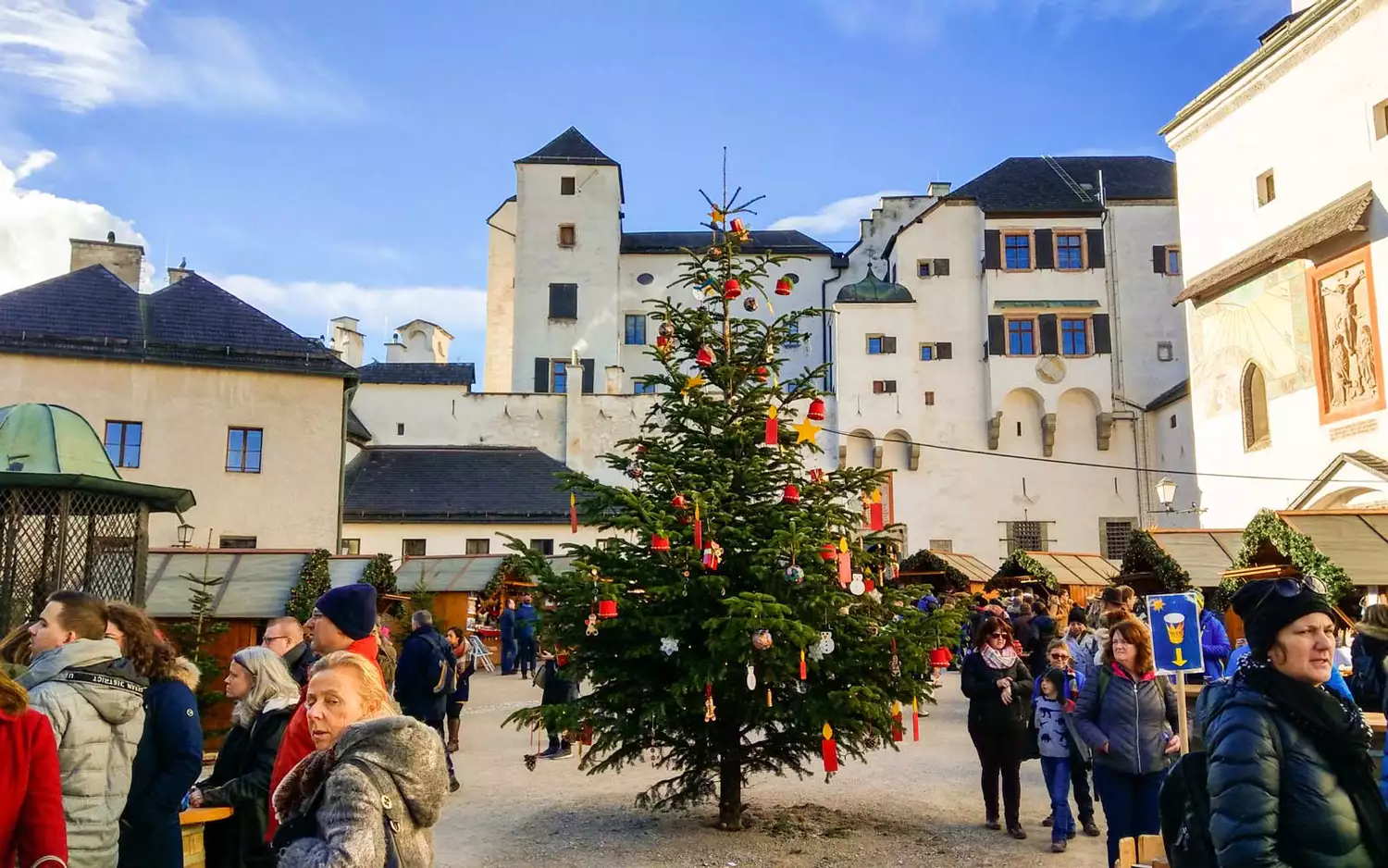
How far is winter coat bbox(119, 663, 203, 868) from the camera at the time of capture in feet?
15.6

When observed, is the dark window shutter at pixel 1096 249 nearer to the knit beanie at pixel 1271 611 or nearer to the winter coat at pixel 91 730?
the knit beanie at pixel 1271 611

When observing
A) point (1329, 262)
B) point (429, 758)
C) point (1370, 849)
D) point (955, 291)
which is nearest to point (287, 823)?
point (429, 758)

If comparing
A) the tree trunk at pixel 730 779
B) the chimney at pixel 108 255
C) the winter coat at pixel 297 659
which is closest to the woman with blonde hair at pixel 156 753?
the winter coat at pixel 297 659

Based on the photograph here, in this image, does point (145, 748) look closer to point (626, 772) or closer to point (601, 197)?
point (626, 772)

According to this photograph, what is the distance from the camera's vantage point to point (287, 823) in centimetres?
318

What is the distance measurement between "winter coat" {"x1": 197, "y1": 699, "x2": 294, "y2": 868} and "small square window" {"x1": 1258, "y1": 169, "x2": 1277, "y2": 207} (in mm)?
27684

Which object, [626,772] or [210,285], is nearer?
[626,772]

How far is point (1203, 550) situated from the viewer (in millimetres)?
20344

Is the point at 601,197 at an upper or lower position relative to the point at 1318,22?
upper

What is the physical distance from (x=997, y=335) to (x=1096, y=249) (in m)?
5.31

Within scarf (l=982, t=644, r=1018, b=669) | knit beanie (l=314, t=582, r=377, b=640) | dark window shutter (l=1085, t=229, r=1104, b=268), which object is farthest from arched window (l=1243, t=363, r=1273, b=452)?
knit beanie (l=314, t=582, r=377, b=640)

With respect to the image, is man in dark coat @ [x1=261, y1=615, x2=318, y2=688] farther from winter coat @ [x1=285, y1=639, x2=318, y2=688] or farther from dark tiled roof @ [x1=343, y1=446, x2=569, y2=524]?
dark tiled roof @ [x1=343, y1=446, x2=569, y2=524]

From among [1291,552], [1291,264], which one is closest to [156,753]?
[1291,552]

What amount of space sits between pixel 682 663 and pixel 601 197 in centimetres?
4429
